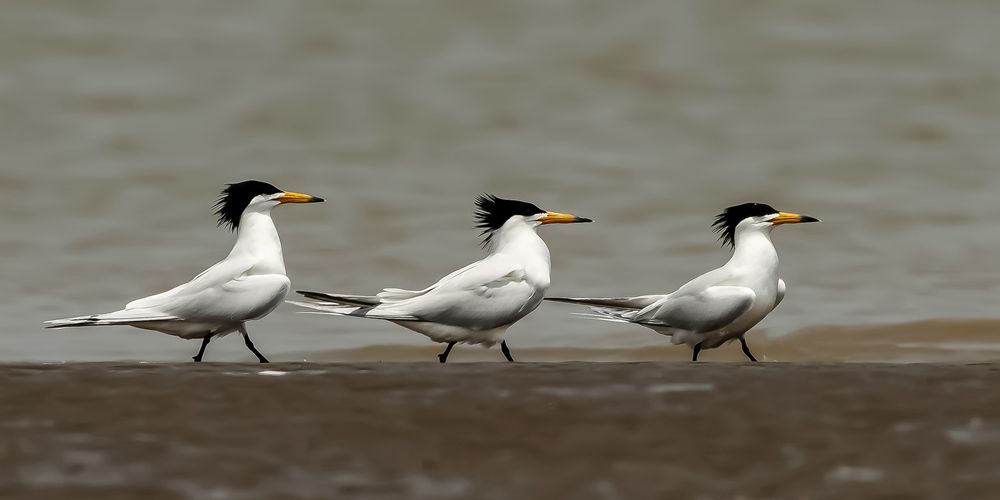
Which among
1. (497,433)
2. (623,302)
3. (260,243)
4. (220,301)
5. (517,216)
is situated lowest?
(497,433)

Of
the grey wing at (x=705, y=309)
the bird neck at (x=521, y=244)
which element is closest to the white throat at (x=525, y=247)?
the bird neck at (x=521, y=244)

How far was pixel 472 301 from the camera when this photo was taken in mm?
6230

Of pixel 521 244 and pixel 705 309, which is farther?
pixel 521 244

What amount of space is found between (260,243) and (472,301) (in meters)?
0.87

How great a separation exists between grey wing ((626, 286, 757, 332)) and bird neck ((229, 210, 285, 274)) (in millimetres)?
1483

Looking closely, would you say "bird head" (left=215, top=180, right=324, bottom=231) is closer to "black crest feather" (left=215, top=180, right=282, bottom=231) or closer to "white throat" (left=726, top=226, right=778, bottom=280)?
"black crest feather" (left=215, top=180, right=282, bottom=231)

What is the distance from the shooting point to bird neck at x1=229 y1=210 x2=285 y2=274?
20.6 feet

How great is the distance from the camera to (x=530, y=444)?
3.71 meters

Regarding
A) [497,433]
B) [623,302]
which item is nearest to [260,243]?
[623,302]

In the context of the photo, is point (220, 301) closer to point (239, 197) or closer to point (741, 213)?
point (239, 197)

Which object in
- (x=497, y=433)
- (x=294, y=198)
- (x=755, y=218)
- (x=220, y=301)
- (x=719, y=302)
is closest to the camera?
(x=497, y=433)

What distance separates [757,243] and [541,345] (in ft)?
5.21

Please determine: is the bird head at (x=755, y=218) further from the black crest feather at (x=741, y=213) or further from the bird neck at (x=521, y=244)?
the bird neck at (x=521, y=244)

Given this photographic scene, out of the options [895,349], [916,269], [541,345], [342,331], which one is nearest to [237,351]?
[342,331]
